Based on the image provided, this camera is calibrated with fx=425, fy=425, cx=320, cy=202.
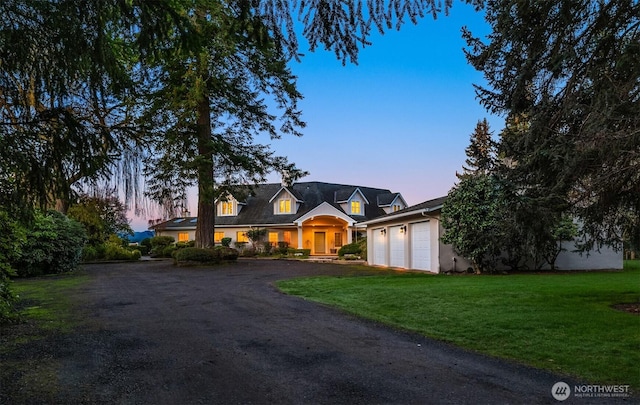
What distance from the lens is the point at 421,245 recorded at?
18594mm

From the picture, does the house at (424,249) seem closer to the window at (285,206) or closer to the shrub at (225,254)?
the shrub at (225,254)

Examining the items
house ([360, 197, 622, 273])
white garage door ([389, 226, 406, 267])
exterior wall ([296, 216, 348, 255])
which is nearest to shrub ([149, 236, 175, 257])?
exterior wall ([296, 216, 348, 255])

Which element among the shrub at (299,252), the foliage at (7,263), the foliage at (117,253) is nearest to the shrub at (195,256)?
the foliage at (117,253)

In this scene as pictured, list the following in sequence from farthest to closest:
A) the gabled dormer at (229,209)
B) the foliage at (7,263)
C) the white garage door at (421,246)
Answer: the gabled dormer at (229,209), the white garage door at (421,246), the foliage at (7,263)

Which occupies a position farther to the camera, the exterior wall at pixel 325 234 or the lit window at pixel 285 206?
the lit window at pixel 285 206

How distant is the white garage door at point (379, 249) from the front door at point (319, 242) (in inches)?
466

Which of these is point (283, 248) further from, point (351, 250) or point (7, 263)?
point (7, 263)

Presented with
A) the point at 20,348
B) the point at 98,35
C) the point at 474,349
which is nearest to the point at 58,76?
the point at 98,35

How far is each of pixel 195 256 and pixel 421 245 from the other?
11.7 meters

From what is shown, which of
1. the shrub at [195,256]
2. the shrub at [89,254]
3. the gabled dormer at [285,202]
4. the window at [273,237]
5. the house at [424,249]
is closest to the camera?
the house at [424,249]

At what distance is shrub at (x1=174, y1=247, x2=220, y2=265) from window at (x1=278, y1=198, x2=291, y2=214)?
1381cm

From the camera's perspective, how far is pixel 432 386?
13.5 feet

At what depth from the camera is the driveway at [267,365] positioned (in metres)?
3.88

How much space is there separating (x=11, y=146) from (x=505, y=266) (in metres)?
17.7
